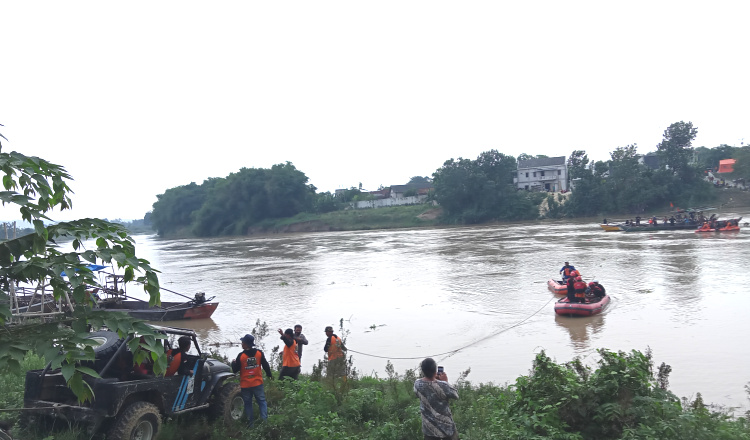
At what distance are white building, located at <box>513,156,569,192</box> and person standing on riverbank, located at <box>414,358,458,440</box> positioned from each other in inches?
3110

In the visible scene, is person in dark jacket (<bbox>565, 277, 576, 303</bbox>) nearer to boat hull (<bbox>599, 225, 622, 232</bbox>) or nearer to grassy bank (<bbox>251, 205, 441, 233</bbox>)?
boat hull (<bbox>599, 225, 622, 232</bbox>)

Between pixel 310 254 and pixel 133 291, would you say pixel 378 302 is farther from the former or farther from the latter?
pixel 310 254

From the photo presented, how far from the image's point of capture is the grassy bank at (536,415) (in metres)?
5.15

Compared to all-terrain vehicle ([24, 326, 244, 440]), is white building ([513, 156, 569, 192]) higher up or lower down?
higher up

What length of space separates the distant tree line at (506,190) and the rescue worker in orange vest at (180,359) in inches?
2613

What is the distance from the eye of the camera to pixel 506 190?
73.4 metres

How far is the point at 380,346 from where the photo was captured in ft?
49.3

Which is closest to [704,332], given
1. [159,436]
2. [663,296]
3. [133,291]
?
[663,296]

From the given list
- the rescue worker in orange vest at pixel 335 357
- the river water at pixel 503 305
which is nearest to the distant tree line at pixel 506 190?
the river water at pixel 503 305

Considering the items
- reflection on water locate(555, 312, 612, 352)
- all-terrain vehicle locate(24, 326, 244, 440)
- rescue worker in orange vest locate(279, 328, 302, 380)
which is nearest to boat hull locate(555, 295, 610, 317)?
reflection on water locate(555, 312, 612, 352)

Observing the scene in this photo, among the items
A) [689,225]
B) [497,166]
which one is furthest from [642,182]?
[689,225]

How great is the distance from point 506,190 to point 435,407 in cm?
7057

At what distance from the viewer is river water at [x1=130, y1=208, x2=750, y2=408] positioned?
13008 millimetres

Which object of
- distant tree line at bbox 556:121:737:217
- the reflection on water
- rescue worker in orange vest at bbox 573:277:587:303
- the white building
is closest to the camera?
the reflection on water
